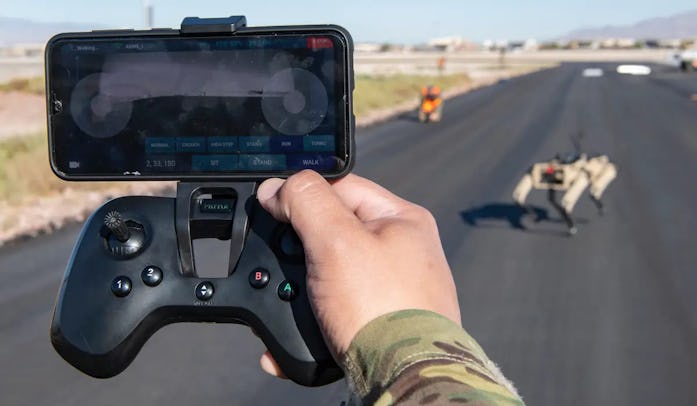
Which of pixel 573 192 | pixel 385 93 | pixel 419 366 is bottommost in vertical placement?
pixel 573 192

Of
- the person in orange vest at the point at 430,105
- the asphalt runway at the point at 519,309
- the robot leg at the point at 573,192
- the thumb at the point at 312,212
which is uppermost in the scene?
the thumb at the point at 312,212

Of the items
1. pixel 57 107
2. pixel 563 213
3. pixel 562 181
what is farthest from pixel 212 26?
pixel 562 181

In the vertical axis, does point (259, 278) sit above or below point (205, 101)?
below

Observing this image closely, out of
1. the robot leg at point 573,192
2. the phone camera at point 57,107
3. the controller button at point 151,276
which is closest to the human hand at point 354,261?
the controller button at point 151,276

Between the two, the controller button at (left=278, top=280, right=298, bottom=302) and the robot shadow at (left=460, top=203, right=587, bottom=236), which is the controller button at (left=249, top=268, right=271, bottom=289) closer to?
the controller button at (left=278, top=280, right=298, bottom=302)

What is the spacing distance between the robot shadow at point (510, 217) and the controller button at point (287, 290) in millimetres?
8712

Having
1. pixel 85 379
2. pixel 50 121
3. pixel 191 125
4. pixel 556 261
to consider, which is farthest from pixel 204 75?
pixel 556 261

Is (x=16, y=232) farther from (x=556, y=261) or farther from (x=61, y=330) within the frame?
(x=61, y=330)

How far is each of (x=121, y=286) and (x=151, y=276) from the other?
58 mm

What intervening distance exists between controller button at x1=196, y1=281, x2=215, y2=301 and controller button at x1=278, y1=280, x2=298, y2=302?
0.45ft

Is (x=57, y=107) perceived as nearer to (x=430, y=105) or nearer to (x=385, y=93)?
(x=430, y=105)

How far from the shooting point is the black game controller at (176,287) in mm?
1451

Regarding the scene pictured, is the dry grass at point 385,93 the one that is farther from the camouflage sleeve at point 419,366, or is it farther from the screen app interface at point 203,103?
the camouflage sleeve at point 419,366

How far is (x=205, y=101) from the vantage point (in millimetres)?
1669
